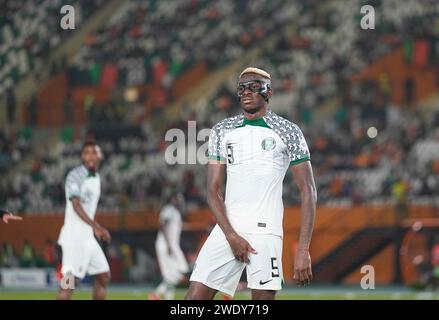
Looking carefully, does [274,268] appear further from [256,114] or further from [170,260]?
[170,260]

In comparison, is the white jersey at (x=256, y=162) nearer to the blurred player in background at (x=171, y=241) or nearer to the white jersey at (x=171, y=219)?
the blurred player in background at (x=171, y=241)

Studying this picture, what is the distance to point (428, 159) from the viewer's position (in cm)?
2873

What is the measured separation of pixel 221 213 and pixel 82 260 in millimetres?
5639

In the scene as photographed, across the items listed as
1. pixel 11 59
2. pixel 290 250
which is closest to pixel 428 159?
pixel 290 250

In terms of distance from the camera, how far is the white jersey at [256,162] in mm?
8578

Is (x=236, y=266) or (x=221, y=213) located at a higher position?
(x=221, y=213)

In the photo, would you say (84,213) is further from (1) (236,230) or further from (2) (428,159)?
(2) (428,159)

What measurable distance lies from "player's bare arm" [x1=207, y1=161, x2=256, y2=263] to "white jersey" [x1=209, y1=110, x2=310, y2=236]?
8cm

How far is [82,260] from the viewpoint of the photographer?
13805 millimetres

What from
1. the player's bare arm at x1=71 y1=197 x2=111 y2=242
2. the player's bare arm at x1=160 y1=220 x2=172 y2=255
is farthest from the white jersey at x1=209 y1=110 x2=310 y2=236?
the player's bare arm at x1=160 y1=220 x2=172 y2=255

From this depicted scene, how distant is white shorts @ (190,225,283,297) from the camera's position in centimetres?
848

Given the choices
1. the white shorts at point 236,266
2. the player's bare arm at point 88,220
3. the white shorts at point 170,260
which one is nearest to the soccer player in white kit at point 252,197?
the white shorts at point 236,266

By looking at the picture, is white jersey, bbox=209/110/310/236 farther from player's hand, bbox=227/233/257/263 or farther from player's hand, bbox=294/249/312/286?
player's hand, bbox=294/249/312/286

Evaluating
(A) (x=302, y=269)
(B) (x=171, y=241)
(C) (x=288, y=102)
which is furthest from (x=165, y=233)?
(A) (x=302, y=269)
